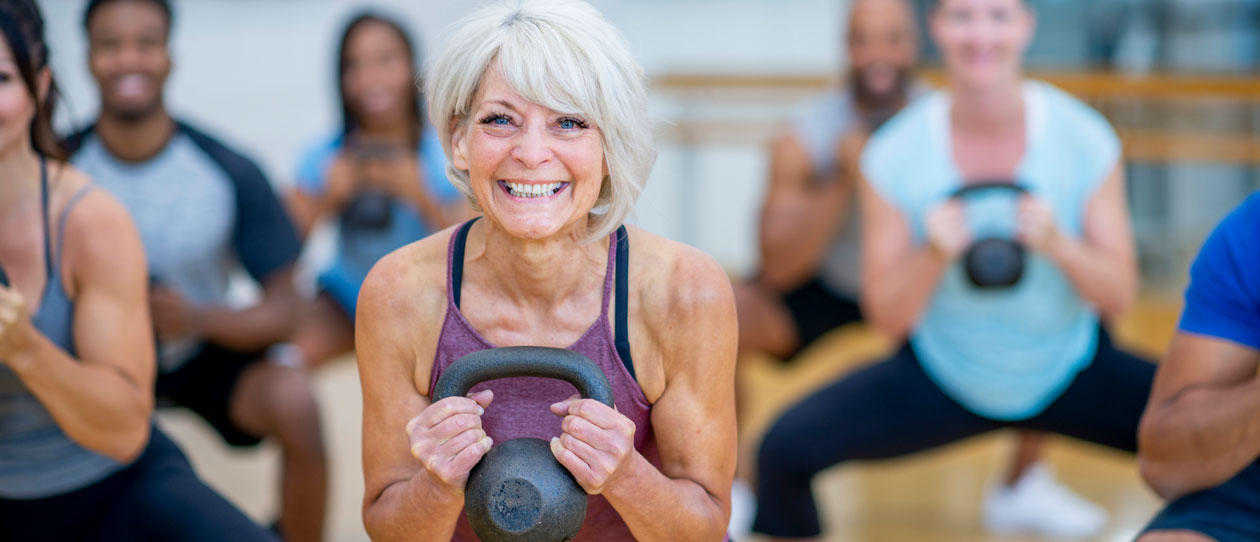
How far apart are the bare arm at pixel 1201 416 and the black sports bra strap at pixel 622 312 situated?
697mm

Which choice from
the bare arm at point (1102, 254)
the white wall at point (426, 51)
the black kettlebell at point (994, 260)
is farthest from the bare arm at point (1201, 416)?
the white wall at point (426, 51)

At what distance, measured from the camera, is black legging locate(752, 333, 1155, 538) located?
91.7 inches

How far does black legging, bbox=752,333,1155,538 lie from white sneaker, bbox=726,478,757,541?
354 mm

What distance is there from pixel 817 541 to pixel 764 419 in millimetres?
1457

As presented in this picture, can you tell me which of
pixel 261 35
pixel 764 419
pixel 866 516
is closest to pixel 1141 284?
pixel 764 419

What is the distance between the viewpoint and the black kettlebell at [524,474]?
118 centimetres

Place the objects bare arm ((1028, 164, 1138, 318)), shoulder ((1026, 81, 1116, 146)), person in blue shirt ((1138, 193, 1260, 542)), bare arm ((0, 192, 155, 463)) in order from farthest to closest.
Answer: shoulder ((1026, 81, 1116, 146)), bare arm ((1028, 164, 1138, 318)), bare arm ((0, 192, 155, 463)), person in blue shirt ((1138, 193, 1260, 542))

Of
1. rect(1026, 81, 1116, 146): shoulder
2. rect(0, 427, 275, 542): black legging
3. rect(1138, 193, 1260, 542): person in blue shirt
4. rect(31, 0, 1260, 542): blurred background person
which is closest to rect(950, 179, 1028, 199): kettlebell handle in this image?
rect(1026, 81, 1116, 146): shoulder

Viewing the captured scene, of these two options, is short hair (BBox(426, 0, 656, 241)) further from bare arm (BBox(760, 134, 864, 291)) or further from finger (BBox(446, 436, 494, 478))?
bare arm (BBox(760, 134, 864, 291))

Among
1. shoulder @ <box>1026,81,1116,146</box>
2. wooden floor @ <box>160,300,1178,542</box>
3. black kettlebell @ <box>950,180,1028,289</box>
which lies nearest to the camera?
black kettlebell @ <box>950,180,1028,289</box>

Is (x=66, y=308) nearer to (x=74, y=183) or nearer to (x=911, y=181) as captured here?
(x=74, y=183)

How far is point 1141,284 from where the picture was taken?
537 centimetres

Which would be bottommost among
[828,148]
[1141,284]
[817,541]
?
[1141,284]

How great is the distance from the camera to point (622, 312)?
1427 millimetres
